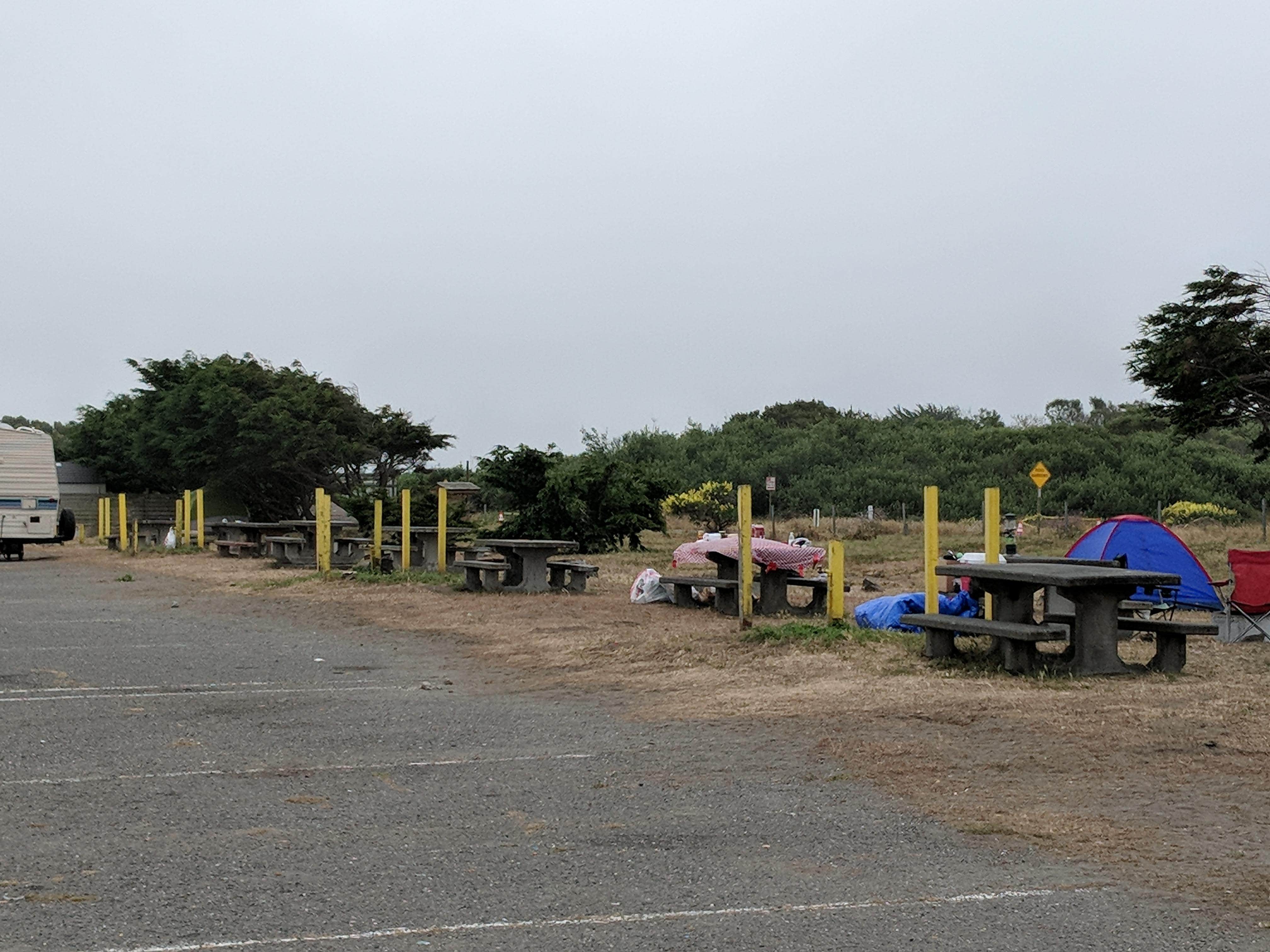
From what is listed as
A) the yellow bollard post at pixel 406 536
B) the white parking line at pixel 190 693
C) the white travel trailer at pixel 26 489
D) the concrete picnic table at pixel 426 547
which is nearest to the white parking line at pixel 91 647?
the white parking line at pixel 190 693

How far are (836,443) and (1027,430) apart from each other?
9.10 m

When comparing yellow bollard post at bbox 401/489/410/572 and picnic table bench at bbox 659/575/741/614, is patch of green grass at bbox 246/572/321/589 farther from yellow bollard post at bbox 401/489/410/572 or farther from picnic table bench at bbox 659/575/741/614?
picnic table bench at bbox 659/575/741/614

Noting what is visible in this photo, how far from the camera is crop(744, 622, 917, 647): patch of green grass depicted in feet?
38.6

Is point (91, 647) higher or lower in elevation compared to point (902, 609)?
lower

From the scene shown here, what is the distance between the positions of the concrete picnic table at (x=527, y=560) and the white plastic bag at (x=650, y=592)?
1.60m

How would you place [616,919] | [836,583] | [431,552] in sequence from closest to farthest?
1. [616,919]
2. [836,583]
3. [431,552]

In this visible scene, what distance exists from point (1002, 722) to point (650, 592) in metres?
10.0

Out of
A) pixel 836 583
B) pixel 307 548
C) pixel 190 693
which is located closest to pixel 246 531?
pixel 307 548

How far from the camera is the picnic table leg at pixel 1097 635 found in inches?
392

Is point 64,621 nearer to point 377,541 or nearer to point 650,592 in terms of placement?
→ point 650,592

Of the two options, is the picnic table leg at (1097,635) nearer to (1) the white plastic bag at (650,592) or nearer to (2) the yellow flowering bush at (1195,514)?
(1) the white plastic bag at (650,592)

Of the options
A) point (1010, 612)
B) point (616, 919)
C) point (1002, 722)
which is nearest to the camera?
point (616, 919)

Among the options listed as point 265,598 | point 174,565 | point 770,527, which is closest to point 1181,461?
point 770,527

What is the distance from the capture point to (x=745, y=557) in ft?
44.0
